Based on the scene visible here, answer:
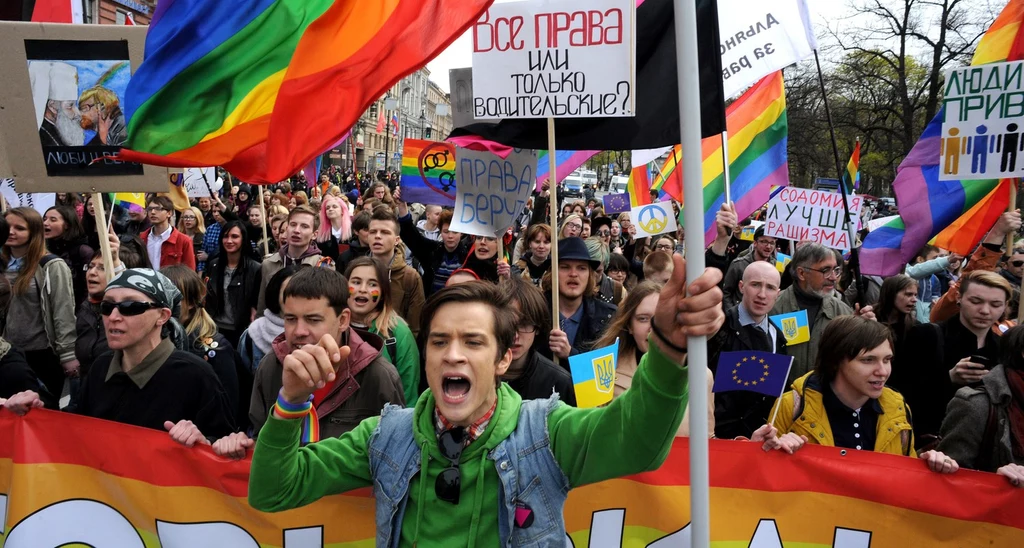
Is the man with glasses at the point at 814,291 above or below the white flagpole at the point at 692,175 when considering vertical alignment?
below

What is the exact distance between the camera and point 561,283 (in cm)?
554

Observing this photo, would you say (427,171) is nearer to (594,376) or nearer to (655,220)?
(655,220)

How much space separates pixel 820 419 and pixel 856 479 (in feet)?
1.58

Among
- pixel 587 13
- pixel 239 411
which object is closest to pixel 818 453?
pixel 587 13

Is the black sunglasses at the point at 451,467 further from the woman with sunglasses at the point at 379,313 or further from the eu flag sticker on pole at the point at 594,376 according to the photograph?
the woman with sunglasses at the point at 379,313

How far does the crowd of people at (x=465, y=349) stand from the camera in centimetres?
222

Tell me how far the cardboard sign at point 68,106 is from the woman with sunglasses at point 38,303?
207 centimetres

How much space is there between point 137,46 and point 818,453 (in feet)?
11.3

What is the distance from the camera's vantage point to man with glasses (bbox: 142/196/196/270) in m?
8.82

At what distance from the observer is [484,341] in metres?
2.26

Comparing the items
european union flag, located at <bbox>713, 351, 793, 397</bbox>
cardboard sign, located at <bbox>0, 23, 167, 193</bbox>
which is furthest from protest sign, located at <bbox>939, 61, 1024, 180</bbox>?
cardboard sign, located at <bbox>0, 23, 167, 193</bbox>

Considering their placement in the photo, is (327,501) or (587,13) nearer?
(327,501)

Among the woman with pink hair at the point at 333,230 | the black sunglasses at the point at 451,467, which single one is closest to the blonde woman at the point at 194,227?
the woman with pink hair at the point at 333,230

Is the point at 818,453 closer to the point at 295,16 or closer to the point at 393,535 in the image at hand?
the point at 393,535
